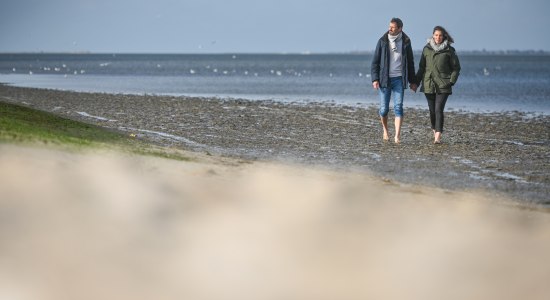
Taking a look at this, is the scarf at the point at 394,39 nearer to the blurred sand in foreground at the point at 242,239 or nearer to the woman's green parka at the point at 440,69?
the woman's green parka at the point at 440,69

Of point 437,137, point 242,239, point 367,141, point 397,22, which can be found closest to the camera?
point 242,239

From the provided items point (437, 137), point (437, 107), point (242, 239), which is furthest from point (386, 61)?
point (242, 239)

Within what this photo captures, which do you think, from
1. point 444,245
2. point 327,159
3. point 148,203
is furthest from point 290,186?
point 327,159

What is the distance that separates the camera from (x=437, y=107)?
16.8 meters

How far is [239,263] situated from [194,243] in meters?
0.57

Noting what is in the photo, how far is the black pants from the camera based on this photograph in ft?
55.2

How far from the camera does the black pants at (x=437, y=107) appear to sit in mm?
16812

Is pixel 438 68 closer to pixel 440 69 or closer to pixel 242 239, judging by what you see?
pixel 440 69

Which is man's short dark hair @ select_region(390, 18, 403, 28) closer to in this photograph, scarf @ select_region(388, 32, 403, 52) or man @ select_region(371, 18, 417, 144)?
man @ select_region(371, 18, 417, 144)

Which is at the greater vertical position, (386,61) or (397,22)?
(397,22)

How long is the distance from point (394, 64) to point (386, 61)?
7.2 inches

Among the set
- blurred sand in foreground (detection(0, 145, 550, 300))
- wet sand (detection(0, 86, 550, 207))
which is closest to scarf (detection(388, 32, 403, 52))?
wet sand (detection(0, 86, 550, 207))

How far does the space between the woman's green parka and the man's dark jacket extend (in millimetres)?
365

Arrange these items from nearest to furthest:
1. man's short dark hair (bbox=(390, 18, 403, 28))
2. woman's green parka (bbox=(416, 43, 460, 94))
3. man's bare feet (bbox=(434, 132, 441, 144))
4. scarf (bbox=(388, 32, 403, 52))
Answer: man's short dark hair (bbox=(390, 18, 403, 28))
scarf (bbox=(388, 32, 403, 52))
woman's green parka (bbox=(416, 43, 460, 94))
man's bare feet (bbox=(434, 132, 441, 144))
